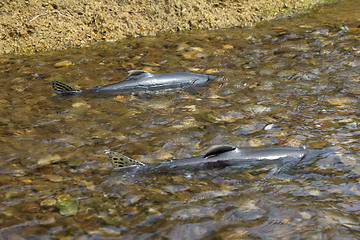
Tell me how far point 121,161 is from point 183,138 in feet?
3.51

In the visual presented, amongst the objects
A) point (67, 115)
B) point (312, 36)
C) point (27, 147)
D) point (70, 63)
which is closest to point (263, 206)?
point (27, 147)

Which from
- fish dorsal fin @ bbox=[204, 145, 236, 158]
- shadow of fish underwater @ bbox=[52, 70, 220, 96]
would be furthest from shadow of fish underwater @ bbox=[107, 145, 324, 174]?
shadow of fish underwater @ bbox=[52, 70, 220, 96]

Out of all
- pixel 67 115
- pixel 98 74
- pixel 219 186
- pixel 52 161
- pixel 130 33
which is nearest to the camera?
pixel 219 186

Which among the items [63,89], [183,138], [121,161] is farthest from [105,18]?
[121,161]

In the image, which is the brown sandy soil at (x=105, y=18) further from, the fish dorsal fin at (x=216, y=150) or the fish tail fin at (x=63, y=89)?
the fish dorsal fin at (x=216, y=150)

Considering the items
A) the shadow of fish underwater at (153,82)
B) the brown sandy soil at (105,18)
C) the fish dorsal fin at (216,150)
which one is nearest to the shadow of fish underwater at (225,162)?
the fish dorsal fin at (216,150)

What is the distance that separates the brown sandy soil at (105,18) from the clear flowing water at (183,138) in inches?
19.7

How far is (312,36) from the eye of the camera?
9047 millimetres

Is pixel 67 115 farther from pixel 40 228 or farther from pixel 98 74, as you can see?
pixel 40 228

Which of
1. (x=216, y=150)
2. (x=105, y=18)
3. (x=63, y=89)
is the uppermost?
(x=105, y=18)

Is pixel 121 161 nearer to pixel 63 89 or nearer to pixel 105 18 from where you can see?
pixel 63 89

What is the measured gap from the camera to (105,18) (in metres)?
9.27

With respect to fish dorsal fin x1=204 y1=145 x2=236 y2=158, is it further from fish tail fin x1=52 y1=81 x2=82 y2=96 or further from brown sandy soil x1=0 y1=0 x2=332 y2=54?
brown sandy soil x1=0 y1=0 x2=332 y2=54

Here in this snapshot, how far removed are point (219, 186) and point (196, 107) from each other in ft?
7.01
